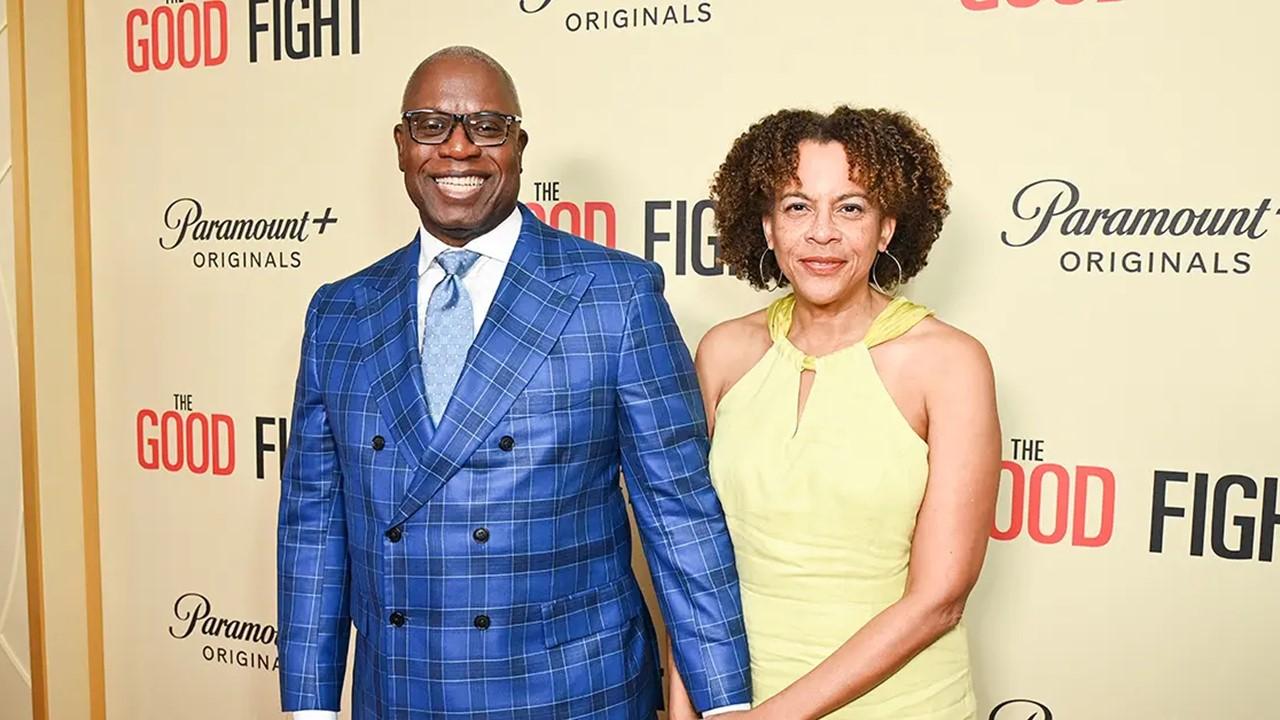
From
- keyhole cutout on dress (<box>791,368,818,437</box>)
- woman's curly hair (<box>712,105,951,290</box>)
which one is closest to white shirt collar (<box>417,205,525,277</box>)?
woman's curly hair (<box>712,105,951,290</box>)

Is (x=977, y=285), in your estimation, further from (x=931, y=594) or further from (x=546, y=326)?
(x=546, y=326)

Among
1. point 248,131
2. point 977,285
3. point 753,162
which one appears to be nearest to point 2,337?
point 248,131

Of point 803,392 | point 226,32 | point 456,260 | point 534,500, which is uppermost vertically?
point 226,32

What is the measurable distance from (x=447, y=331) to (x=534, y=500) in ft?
0.79

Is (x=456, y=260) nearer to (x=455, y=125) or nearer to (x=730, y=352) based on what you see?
(x=455, y=125)

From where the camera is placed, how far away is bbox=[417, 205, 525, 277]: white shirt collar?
148 centimetres

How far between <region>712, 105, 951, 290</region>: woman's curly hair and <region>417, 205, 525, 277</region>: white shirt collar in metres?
0.31

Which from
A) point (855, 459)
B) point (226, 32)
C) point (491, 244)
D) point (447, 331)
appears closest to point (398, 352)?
point (447, 331)

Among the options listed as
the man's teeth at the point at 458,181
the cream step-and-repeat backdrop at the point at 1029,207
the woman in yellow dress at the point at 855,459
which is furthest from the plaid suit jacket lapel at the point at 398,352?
the cream step-and-repeat backdrop at the point at 1029,207

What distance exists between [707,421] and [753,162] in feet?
1.19

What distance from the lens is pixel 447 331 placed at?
4.78 feet

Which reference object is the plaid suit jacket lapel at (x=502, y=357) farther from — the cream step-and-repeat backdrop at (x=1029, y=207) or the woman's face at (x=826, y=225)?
the cream step-and-repeat backdrop at (x=1029, y=207)

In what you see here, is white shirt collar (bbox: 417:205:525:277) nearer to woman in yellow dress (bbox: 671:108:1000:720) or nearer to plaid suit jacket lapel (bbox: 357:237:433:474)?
plaid suit jacket lapel (bbox: 357:237:433:474)

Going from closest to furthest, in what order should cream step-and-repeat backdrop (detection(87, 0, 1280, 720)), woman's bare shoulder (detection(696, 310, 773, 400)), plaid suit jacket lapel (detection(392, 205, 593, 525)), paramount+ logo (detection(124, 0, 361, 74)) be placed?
plaid suit jacket lapel (detection(392, 205, 593, 525)), woman's bare shoulder (detection(696, 310, 773, 400)), cream step-and-repeat backdrop (detection(87, 0, 1280, 720)), paramount+ logo (detection(124, 0, 361, 74))
